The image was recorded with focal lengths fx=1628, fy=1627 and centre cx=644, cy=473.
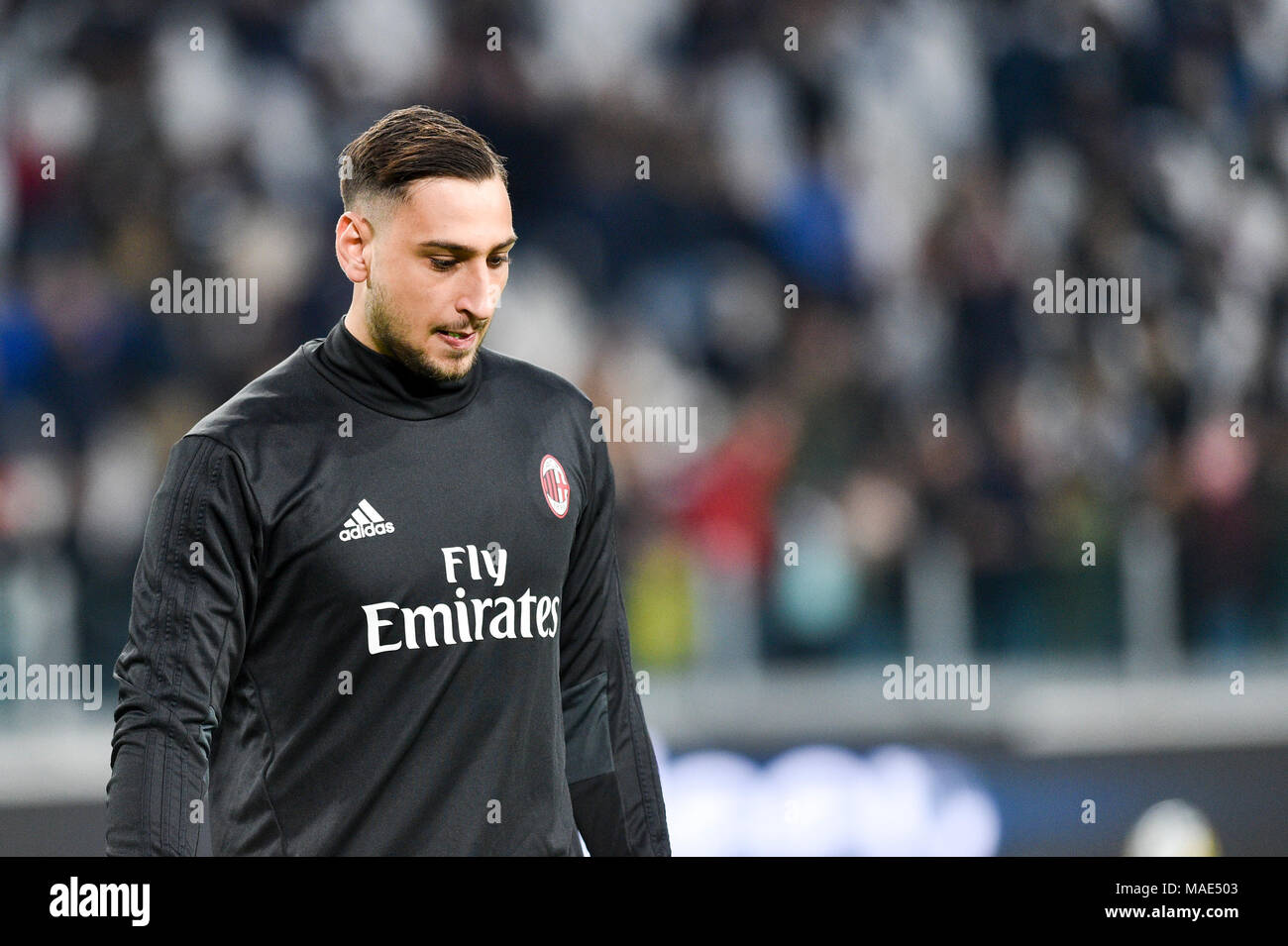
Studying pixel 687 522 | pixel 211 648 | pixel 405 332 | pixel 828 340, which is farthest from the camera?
pixel 828 340

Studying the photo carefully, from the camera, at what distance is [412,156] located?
2309 mm

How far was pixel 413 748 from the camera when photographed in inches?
88.8

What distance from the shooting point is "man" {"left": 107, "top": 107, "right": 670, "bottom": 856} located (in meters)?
2.17

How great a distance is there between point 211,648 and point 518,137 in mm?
4088

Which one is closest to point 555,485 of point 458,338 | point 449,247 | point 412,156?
point 458,338

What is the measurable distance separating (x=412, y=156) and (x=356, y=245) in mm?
165

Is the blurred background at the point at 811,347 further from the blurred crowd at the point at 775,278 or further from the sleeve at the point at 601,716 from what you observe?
the sleeve at the point at 601,716

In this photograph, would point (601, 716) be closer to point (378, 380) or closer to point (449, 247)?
point (378, 380)

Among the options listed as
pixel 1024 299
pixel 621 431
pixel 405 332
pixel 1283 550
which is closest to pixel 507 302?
pixel 621 431

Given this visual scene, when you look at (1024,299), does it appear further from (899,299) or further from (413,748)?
(413,748)

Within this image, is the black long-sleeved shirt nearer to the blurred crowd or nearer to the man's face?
the man's face

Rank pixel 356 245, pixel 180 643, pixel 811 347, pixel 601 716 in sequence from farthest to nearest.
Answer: pixel 811 347, pixel 601 716, pixel 356 245, pixel 180 643

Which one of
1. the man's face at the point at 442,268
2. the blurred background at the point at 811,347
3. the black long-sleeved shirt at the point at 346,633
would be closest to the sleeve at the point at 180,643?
the black long-sleeved shirt at the point at 346,633

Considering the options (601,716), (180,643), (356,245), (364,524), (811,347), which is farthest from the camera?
(811,347)
